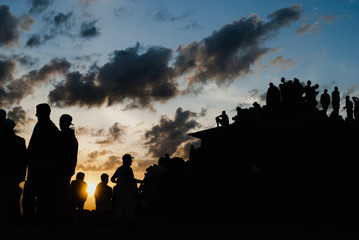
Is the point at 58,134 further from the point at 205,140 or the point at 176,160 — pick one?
the point at 205,140

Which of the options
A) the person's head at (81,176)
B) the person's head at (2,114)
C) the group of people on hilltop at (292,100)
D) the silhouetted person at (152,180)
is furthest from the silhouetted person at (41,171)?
the group of people on hilltop at (292,100)

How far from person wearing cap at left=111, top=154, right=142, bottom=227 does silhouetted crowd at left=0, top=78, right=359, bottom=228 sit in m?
0.02

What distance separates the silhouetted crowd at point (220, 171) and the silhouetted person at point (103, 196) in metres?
0.03

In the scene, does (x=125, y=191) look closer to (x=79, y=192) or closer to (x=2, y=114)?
(x=79, y=192)

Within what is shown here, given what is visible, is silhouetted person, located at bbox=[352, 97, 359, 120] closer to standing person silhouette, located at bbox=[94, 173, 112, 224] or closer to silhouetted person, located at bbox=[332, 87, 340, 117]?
silhouetted person, located at bbox=[332, 87, 340, 117]

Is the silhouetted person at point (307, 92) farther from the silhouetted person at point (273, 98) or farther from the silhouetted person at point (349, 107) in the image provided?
the silhouetted person at point (349, 107)

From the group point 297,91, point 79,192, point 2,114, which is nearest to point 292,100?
point 297,91

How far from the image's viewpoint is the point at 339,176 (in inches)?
492

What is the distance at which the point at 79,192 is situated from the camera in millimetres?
9719

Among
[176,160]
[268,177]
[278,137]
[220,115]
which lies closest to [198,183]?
[176,160]

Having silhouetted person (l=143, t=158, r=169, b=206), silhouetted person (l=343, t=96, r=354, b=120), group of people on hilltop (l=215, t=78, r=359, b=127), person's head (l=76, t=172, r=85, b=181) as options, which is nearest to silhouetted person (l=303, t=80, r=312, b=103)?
group of people on hilltop (l=215, t=78, r=359, b=127)

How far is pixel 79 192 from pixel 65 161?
3835mm

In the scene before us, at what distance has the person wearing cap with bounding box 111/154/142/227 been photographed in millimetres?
8148

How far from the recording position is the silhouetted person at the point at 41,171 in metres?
5.86
